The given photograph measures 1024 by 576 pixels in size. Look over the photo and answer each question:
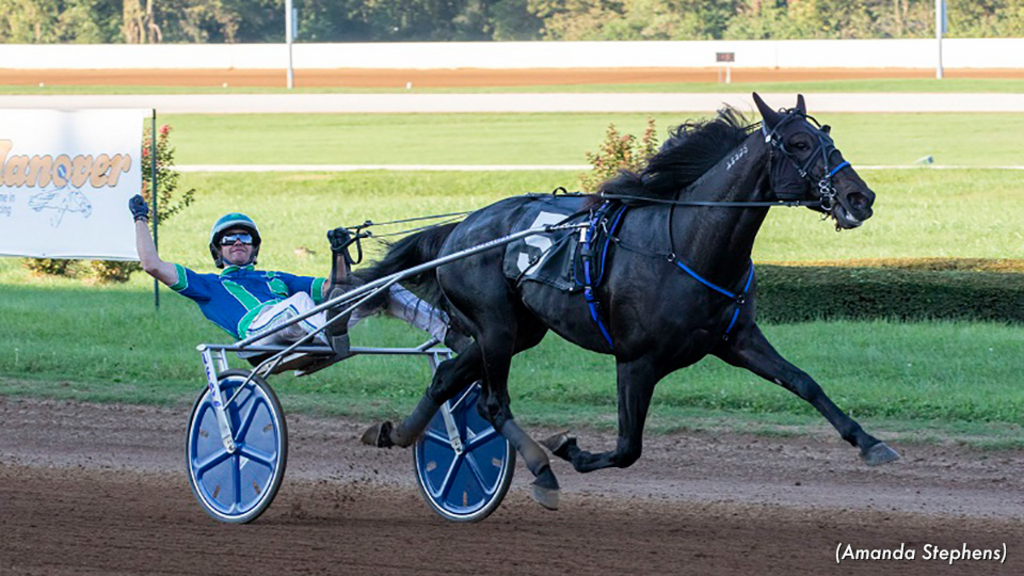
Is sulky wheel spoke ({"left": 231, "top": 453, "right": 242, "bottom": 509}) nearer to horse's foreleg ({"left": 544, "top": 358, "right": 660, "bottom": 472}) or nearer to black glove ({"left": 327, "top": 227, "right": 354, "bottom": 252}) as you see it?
black glove ({"left": 327, "top": 227, "right": 354, "bottom": 252})

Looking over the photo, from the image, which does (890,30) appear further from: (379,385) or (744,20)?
(379,385)

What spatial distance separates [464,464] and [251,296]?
3.82 feet

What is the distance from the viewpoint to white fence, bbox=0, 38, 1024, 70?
4084 centimetres

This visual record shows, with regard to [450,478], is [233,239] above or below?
above


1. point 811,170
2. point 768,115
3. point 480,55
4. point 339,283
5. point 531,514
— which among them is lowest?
point 531,514

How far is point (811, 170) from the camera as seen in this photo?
5.07m

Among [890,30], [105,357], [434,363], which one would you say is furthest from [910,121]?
[434,363]

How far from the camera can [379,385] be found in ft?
30.7

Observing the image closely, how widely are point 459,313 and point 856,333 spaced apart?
496 cm

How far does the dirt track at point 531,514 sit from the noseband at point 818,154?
1.22m

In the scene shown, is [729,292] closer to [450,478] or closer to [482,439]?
[482,439]

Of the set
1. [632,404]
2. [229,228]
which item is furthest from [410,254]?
[632,404]

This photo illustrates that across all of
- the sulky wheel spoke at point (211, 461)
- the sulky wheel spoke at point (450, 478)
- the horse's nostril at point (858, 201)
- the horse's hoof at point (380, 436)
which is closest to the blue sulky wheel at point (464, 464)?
the sulky wheel spoke at point (450, 478)

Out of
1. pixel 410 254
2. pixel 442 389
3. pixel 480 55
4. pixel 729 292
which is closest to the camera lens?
pixel 729 292
